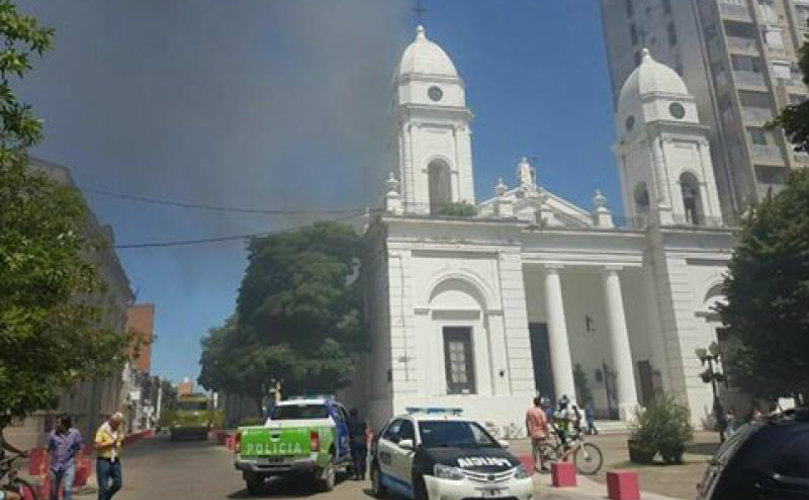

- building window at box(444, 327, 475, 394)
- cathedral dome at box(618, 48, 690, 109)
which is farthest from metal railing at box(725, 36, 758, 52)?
building window at box(444, 327, 475, 394)

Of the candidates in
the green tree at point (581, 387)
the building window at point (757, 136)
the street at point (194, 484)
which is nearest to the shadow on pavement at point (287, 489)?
the street at point (194, 484)

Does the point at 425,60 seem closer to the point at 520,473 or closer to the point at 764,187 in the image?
the point at 764,187

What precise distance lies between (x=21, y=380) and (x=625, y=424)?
2754 centimetres

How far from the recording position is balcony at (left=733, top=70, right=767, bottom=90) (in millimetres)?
45656

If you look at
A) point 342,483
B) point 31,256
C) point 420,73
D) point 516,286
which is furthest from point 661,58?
point 31,256

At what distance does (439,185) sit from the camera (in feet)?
114

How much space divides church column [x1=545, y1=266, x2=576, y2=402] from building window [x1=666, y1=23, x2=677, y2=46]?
96.2 ft

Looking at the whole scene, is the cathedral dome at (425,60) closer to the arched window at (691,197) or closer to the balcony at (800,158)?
the arched window at (691,197)

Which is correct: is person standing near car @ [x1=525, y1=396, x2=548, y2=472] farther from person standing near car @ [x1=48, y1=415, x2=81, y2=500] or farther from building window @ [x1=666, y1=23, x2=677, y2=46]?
building window @ [x1=666, y1=23, x2=677, y2=46]

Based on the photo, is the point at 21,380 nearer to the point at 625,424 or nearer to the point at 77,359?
the point at 77,359

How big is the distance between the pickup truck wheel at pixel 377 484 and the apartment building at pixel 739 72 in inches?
1506

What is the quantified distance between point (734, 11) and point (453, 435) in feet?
159

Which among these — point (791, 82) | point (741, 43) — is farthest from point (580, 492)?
point (791, 82)

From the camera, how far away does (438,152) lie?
33438 millimetres
